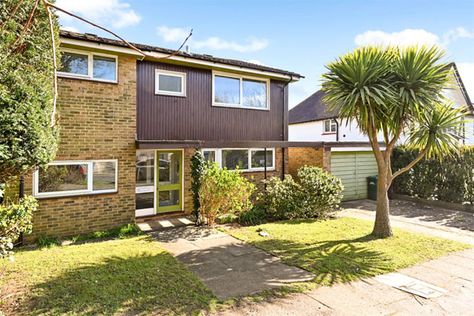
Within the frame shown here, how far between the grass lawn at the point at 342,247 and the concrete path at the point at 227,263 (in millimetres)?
338

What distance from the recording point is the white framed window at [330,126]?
1919cm

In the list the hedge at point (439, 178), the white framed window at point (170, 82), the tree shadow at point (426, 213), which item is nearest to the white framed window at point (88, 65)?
the white framed window at point (170, 82)

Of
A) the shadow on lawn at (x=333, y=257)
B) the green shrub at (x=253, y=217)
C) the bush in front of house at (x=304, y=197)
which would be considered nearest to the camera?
the shadow on lawn at (x=333, y=257)

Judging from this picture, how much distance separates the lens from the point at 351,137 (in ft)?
60.2

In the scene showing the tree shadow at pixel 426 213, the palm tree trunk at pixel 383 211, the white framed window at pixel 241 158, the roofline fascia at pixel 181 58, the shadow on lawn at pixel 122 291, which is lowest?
the shadow on lawn at pixel 122 291

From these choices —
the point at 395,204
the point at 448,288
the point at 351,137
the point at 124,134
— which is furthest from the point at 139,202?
the point at 351,137

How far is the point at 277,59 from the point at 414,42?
7.18m

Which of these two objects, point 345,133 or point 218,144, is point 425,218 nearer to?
point 218,144

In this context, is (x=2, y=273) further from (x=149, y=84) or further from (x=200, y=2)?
(x=149, y=84)

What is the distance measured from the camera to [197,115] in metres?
9.56

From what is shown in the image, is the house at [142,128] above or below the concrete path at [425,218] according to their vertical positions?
above

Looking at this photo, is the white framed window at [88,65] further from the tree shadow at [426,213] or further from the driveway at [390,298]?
the tree shadow at [426,213]

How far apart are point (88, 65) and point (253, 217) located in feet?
20.2

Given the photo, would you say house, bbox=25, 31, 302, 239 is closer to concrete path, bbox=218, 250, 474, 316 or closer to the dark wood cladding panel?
the dark wood cladding panel
